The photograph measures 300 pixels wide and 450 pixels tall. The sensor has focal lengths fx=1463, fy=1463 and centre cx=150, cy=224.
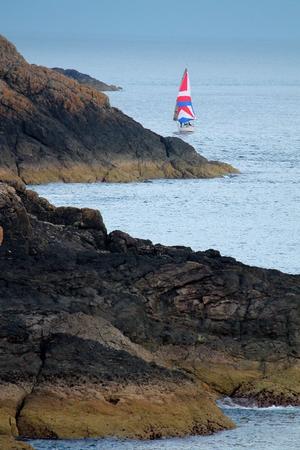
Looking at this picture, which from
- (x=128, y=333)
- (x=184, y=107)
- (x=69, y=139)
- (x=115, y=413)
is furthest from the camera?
(x=184, y=107)

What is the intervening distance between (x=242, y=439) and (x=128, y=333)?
10.8ft

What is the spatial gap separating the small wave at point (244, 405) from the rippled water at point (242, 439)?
16 millimetres

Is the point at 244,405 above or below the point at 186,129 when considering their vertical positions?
below

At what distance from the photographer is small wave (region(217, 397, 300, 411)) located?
77.9ft

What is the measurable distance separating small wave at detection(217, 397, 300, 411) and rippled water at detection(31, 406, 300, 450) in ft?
0.05

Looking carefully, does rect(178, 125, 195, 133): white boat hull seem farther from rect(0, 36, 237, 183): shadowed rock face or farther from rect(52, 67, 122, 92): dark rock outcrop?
rect(52, 67, 122, 92): dark rock outcrop

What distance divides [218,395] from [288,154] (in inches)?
2230

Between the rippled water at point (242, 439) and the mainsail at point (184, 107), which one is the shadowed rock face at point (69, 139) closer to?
the rippled water at point (242, 439)

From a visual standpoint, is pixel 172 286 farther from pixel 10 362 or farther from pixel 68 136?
pixel 68 136

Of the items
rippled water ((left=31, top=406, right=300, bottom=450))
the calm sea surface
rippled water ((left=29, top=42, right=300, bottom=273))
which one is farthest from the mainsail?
rippled water ((left=31, top=406, right=300, bottom=450))

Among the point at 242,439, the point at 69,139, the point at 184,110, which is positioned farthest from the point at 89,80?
the point at 242,439

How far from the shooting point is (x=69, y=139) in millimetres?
57938

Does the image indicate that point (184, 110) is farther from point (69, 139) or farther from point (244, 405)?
point (244, 405)

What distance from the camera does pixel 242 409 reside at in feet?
77.9
